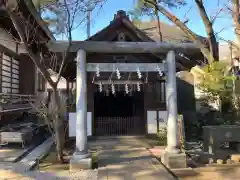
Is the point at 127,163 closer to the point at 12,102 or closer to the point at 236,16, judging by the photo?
the point at 12,102

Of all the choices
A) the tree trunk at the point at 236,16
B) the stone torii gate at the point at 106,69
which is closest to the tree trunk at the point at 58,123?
the stone torii gate at the point at 106,69

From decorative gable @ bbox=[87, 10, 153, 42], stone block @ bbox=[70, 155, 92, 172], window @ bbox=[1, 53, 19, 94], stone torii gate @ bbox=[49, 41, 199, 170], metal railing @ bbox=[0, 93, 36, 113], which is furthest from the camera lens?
window @ bbox=[1, 53, 19, 94]

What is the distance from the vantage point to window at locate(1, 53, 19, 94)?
12.8 metres

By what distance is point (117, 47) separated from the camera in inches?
361

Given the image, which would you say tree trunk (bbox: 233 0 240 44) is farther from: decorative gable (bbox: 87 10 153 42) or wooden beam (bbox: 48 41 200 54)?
decorative gable (bbox: 87 10 153 42)

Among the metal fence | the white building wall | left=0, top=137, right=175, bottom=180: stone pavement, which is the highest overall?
the white building wall

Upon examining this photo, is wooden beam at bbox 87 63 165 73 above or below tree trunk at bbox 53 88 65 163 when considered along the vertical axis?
above

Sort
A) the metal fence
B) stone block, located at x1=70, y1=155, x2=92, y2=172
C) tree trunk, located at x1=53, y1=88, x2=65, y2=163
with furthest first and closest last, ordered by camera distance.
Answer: the metal fence
tree trunk, located at x1=53, y1=88, x2=65, y2=163
stone block, located at x1=70, y1=155, x2=92, y2=172

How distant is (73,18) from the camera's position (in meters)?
8.56

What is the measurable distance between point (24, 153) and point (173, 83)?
631 cm

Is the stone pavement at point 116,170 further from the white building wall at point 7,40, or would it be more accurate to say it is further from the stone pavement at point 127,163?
the white building wall at point 7,40

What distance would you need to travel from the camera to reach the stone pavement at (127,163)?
7655 millimetres

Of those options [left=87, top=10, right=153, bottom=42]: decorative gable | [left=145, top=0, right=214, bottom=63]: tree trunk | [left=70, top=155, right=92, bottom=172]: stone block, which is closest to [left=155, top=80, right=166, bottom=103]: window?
[left=145, top=0, right=214, bottom=63]: tree trunk

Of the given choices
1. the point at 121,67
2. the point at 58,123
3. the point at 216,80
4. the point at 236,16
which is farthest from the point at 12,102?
the point at 236,16
